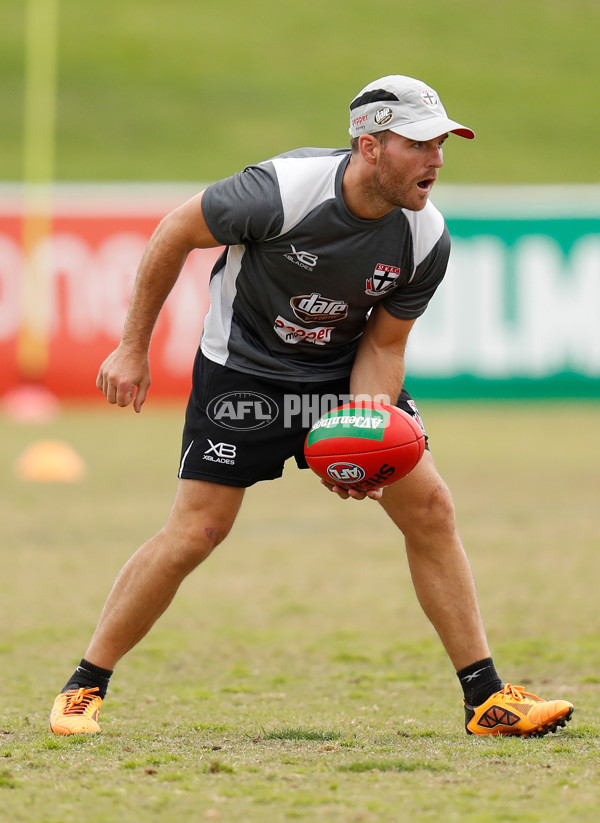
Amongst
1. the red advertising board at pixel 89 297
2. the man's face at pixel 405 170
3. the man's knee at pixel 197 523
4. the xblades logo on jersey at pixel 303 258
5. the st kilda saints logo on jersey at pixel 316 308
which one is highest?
the red advertising board at pixel 89 297

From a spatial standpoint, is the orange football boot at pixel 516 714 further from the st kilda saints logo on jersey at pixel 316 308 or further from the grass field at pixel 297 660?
the st kilda saints logo on jersey at pixel 316 308

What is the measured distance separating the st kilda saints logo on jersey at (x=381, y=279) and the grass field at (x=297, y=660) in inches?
61.6

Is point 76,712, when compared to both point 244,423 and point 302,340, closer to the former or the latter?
point 244,423

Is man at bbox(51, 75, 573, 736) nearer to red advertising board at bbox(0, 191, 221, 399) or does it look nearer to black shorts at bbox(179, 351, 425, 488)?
black shorts at bbox(179, 351, 425, 488)

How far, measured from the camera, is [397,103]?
178 inches

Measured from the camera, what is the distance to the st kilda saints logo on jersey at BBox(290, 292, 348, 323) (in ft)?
15.6

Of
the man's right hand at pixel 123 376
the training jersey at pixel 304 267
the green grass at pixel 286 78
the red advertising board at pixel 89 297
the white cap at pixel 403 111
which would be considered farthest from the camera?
the green grass at pixel 286 78

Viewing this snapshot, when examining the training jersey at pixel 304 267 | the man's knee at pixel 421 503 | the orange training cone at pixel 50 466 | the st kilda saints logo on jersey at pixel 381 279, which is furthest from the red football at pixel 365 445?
the orange training cone at pixel 50 466

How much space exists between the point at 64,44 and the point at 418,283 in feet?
120

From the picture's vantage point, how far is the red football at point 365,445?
15.1 ft

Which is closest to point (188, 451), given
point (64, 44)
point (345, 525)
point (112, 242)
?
point (345, 525)

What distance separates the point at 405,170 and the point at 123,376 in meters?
1.24

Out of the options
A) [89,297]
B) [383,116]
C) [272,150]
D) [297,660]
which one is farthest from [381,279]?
[272,150]

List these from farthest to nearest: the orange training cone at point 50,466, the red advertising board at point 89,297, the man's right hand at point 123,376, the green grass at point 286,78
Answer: the green grass at point 286,78 → the red advertising board at point 89,297 → the orange training cone at point 50,466 → the man's right hand at point 123,376
